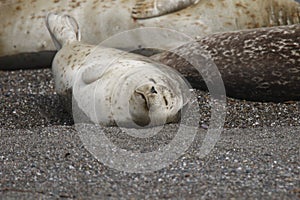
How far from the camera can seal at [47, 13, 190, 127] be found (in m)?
4.74

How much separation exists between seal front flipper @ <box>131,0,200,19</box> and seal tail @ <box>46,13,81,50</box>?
59cm

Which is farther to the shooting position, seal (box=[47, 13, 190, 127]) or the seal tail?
the seal tail

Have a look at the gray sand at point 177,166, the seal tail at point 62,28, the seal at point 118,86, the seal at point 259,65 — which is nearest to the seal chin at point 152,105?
the seal at point 118,86

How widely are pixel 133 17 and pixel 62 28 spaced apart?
756mm

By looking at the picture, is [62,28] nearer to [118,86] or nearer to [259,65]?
[118,86]

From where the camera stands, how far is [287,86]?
552 centimetres

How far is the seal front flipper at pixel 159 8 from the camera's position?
6758 mm

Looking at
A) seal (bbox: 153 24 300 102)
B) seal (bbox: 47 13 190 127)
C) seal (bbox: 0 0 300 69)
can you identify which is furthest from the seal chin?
seal (bbox: 0 0 300 69)

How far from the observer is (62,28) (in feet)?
20.8

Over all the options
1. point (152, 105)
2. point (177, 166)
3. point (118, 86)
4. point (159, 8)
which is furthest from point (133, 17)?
point (177, 166)

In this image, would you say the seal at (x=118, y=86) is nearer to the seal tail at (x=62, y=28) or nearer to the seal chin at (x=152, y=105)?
the seal chin at (x=152, y=105)

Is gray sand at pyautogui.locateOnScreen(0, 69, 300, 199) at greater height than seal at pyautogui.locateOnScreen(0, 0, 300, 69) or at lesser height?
greater

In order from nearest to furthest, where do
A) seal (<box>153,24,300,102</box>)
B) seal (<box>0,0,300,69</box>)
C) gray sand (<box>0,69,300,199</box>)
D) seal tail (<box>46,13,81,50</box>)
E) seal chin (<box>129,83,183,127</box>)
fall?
gray sand (<box>0,69,300,199</box>)
seal chin (<box>129,83,183,127</box>)
seal (<box>153,24,300,102</box>)
seal tail (<box>46,13,81,50</box>)
seal (<box>0,0,300,69</box>)

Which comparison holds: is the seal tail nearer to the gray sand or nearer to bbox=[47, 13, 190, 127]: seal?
bbox=[47, 13, 190, 127]: seal
